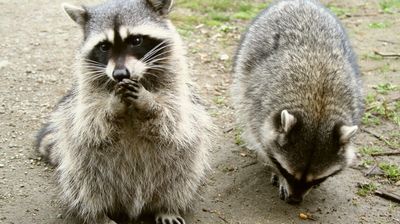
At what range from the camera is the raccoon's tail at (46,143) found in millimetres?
3912

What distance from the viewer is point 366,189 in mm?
3924

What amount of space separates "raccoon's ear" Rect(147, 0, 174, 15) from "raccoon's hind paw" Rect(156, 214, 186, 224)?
1165 millimetres

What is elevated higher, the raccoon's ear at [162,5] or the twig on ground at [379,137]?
the raccoon's ear at [162,5]

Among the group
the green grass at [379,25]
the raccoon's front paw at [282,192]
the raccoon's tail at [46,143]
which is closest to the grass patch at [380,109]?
the raccoon's front paw at [282,192]

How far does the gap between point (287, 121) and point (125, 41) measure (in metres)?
1.01

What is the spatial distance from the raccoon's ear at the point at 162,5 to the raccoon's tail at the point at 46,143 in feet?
3.75

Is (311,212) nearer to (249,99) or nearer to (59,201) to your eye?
(249,99)

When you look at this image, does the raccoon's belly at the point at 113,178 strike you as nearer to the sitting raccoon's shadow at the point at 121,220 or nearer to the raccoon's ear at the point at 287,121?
the sitting raccoon's shadow at the point at 121,220

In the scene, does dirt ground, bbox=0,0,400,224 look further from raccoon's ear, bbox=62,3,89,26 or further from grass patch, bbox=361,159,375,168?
raccoon's ear, bbox=62,3,89,26

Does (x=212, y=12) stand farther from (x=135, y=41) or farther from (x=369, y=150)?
(x=135, y=41)

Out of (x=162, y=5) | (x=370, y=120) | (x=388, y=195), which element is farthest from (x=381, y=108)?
Answer: (x=162, y=5)

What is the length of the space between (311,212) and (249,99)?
95 centimetres

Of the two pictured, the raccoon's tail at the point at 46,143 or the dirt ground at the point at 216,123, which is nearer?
the dirt ground at the point at 216,123

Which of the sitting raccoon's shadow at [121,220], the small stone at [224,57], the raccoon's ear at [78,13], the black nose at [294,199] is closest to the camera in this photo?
the raccoon's ear at [78,13]
